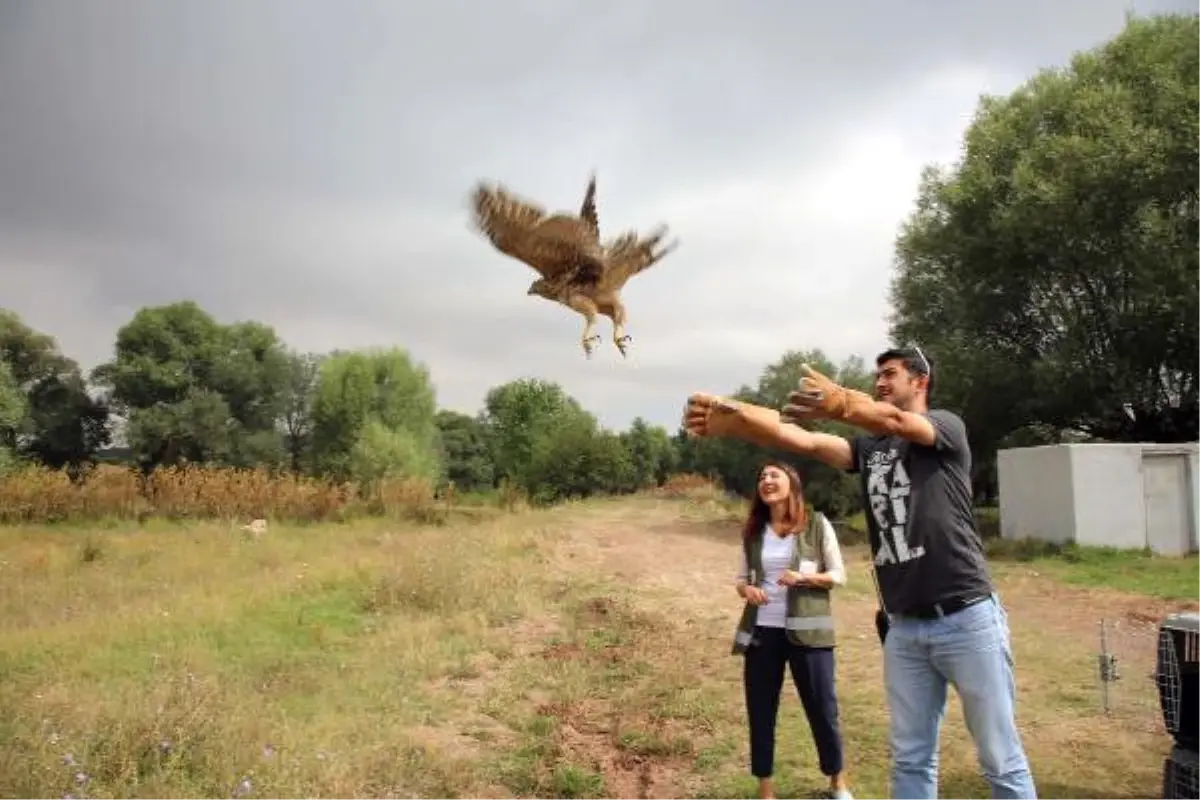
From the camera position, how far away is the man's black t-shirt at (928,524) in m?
3.25

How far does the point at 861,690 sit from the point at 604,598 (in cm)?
430

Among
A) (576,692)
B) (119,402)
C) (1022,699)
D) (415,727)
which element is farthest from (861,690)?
(119,402)

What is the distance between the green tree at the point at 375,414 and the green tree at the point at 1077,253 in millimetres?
12886

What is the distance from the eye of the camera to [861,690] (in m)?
7.48

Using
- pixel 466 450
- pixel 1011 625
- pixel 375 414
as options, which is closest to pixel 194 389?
pixel 375 414

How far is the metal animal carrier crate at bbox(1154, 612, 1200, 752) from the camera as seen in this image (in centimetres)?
424

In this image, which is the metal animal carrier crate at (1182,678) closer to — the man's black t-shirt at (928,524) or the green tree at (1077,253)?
the man's black t-shirt at (928,524)

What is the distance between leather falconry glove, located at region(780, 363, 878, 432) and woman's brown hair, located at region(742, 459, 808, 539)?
6.64 feet

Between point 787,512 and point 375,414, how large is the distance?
923 inches

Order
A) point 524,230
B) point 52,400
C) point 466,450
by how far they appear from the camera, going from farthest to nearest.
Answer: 1. point 466,450
2. point 52,400
3. point 524,230

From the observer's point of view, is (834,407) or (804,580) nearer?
(834,407)

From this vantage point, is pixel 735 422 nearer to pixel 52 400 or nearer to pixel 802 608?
pixel 802 608

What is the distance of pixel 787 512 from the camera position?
15.7 feet

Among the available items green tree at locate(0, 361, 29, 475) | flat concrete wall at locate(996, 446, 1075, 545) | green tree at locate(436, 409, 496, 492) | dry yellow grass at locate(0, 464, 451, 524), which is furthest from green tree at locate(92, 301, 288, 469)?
flat concrete wall at locate(996, 446, 1075, 545)
